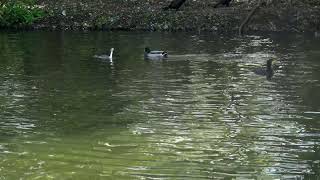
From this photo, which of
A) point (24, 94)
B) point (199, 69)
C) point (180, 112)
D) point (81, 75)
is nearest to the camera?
point (180, 112)

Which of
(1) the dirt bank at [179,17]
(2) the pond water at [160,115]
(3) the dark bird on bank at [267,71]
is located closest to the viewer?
(2) the pond water at [160,115]

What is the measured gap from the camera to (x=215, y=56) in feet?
77.1

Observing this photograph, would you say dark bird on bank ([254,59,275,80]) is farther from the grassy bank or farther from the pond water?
the grassy bank

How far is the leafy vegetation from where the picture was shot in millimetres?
A: 35438

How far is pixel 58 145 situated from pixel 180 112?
11.6 feet

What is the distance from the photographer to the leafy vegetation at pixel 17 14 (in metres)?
35.4

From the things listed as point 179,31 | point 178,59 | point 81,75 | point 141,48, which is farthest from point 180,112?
point 179,31

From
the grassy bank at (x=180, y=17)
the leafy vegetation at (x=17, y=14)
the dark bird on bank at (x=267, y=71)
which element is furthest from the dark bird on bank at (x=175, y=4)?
the dark bird on bank at (x=267, y=71)

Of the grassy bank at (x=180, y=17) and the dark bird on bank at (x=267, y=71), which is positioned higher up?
the grassy bank at (x=180, y=17)

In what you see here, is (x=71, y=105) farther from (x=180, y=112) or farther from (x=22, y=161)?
(x=22, y=161)

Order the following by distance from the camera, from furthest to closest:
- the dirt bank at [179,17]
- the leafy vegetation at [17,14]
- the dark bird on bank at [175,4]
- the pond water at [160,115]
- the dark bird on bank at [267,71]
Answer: the dark bird on bank at [175,4] < the leafy vegetation at [17,14] < the dirt bank at [179,17] < the dark bird on bank at [267,71] < the pond water at [160,115]

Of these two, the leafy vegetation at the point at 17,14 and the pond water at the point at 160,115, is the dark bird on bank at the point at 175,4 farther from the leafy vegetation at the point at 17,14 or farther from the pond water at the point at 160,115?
the pond water at the point at 160,115

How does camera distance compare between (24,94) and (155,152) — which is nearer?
(155,152)

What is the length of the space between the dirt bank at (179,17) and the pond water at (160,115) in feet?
30.9
